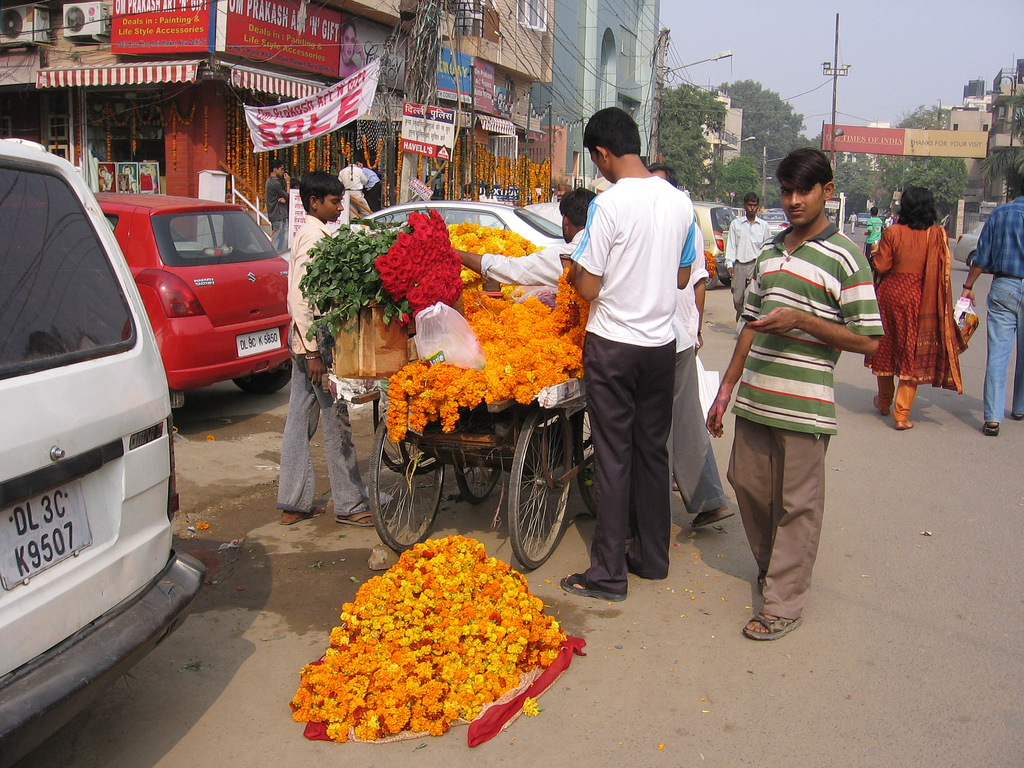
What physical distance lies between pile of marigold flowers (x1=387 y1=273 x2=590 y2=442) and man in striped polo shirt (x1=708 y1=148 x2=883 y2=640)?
79 cm

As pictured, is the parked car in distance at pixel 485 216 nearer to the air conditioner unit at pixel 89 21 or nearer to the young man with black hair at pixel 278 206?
the young man with black hair at pixel 278 206

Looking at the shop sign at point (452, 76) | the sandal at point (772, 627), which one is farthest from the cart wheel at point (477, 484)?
the shop sign at point (452, 76)

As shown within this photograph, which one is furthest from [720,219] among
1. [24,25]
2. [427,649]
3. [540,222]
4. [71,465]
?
[71,465]

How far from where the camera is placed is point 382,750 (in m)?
3.08

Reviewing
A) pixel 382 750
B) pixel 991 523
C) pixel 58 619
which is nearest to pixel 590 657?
pixel 382 750

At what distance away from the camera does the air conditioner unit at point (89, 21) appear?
15.9m

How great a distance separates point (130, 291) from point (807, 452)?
2.74m

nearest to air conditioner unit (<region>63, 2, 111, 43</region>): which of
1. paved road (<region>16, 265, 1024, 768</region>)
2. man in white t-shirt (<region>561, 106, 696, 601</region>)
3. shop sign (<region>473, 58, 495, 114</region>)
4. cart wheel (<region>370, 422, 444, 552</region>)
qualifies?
shop sign (<region>473, 58, 495, 114</region>)

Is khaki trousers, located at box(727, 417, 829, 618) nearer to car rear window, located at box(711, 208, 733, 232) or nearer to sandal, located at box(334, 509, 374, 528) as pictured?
sandal, located at box(334, 509, 374, 528)

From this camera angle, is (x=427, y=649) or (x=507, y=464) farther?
(x=507, y=464)

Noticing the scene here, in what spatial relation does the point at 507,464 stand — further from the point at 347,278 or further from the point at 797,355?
the point at 797,355

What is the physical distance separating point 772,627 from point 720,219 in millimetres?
16727

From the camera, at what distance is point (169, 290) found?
267 inches

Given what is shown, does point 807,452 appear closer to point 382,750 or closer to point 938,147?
point 382,750
